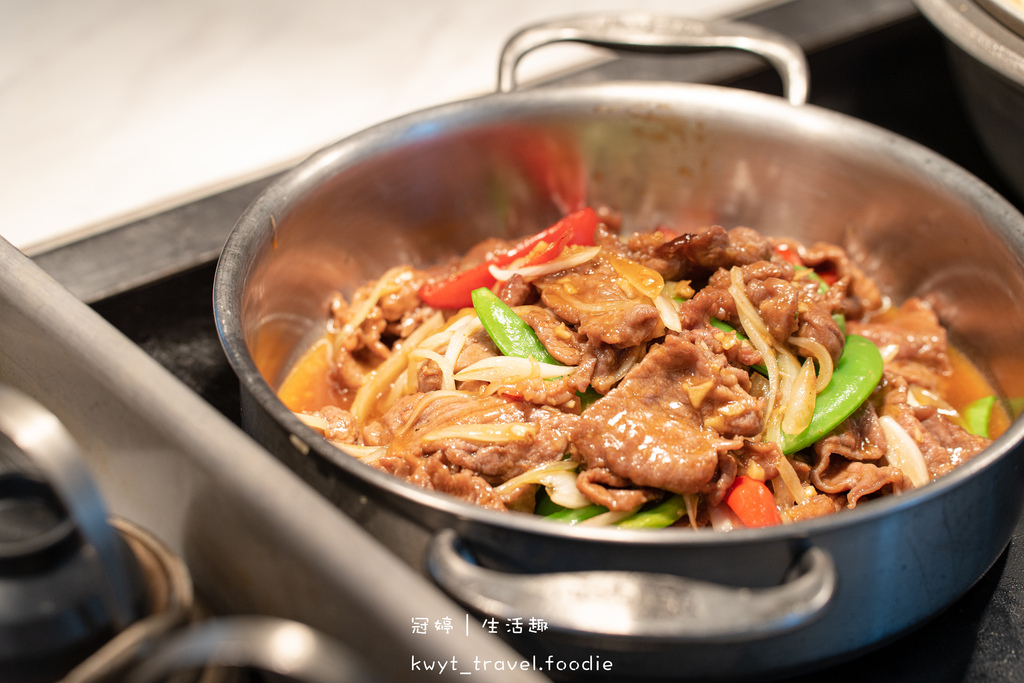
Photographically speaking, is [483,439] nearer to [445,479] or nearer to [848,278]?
[445,479]

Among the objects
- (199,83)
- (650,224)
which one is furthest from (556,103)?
(199,83)

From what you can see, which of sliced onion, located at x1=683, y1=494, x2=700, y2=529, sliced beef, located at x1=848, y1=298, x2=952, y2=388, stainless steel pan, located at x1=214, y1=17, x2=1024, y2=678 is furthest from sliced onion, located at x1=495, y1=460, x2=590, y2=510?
sliced beef, located at x1=848, y1=298, x2=952, y2=388

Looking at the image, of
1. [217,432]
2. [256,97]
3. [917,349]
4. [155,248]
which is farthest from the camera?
[256,97]

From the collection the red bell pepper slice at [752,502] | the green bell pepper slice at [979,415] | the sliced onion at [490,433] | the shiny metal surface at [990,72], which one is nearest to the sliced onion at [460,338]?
the sliced onion at [490,433]

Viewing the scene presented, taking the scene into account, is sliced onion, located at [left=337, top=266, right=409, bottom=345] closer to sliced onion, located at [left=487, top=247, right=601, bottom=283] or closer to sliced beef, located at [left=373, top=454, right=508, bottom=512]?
sliced onion, located at [left=487, top=247, right=601, bottom=283]

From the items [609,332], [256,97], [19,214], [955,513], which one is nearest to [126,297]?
[19,214]

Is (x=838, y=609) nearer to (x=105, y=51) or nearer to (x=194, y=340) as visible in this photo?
(x=194, y=340)

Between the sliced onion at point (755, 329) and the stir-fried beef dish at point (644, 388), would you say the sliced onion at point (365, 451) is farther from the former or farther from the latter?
the sliced onion at point (755, 329)
